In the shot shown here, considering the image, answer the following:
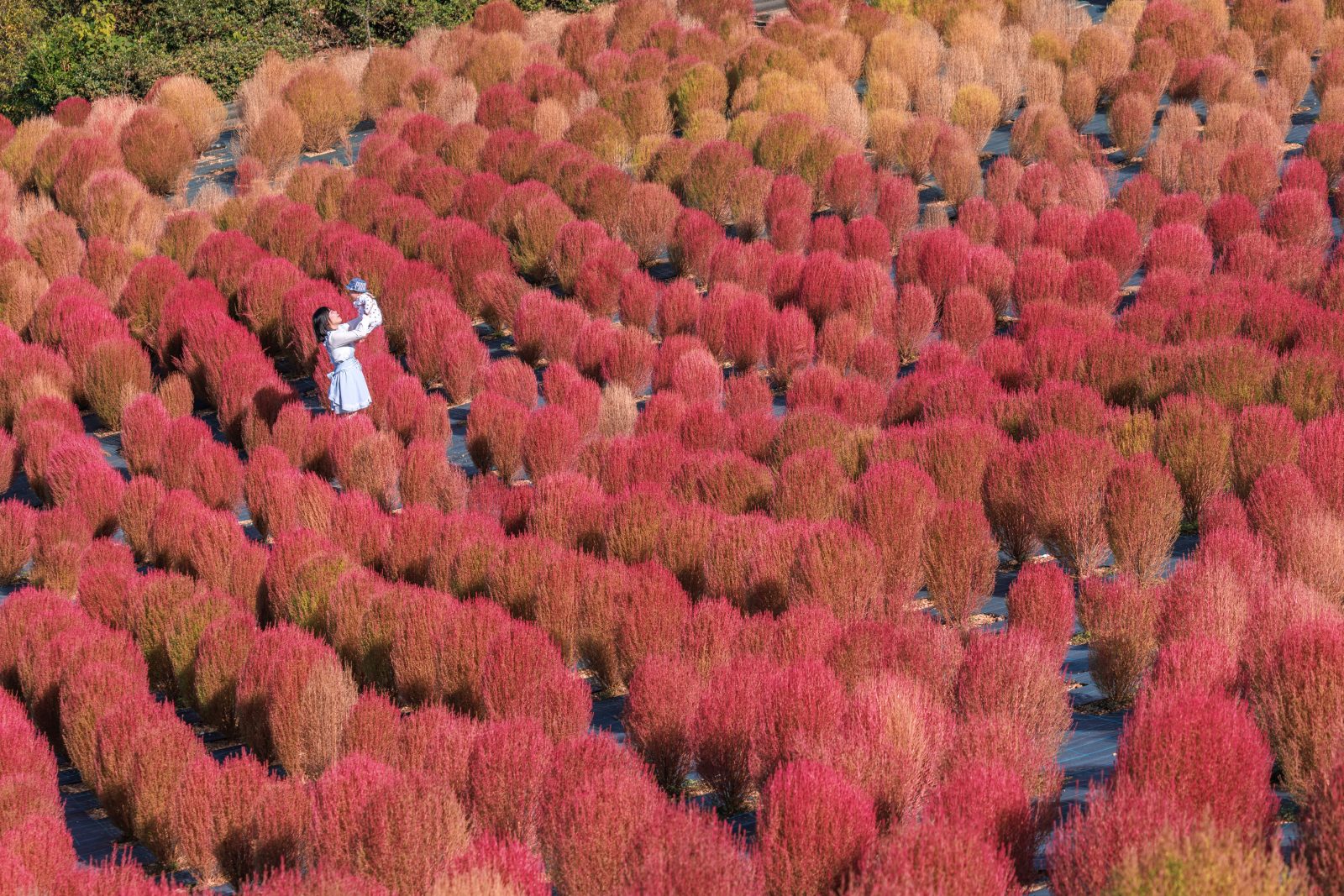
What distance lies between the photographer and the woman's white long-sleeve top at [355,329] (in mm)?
11438

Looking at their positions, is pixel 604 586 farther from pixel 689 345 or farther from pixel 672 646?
pixel 689 345

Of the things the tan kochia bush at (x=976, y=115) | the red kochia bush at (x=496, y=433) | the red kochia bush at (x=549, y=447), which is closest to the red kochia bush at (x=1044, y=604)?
Result: the red kochia bush at (x=549, y=447)

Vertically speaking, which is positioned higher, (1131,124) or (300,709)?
(1131,124)

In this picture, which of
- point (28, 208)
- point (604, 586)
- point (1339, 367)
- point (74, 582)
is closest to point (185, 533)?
point (74, 582)

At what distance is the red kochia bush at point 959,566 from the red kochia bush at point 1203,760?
7.93 feet

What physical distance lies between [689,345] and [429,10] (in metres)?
14.4

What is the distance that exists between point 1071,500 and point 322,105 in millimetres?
12750

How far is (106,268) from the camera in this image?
49.7 feet

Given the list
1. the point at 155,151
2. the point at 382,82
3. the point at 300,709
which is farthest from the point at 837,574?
the point at 382,82

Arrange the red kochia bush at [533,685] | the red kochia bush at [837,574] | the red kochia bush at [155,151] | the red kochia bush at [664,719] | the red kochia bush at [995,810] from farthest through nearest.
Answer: the red kochia bush at [155,151], the red kochia bush at [837,574], the red kochia bush at [533,685], the red kochia bush at [664,719], the red kochia bush at [995,810]

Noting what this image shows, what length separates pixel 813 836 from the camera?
559 cm

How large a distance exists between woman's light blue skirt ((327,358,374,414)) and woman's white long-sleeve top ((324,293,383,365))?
0.10 m

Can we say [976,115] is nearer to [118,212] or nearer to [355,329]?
[355,329]

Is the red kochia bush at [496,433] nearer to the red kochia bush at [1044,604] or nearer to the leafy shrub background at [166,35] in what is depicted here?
the red kochia bush at [1044,604]
